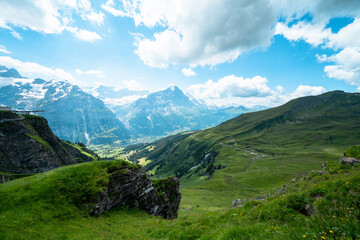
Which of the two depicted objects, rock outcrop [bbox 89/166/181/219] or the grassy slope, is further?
rock outcrop [bbox 89/166/181/219]

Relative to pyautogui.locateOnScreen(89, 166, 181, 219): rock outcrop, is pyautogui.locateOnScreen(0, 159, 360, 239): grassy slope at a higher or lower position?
higher

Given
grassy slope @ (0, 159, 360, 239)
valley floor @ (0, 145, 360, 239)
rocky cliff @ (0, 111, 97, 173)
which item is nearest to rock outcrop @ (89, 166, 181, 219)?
valley floor @ (0, 145, 360, 239)

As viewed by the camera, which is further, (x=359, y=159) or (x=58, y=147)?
(x=58, y=147)

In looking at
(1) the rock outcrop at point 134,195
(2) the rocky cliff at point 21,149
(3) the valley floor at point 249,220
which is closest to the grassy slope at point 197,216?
(3) the valley floor at point 249,220

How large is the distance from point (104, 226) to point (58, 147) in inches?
4428

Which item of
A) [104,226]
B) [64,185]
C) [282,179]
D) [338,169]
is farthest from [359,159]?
[282,179]

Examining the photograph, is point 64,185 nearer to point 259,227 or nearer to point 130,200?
point 130,200

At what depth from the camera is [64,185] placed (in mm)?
21953

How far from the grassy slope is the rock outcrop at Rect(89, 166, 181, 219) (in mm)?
1806

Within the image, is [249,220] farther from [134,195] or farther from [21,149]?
[21,149]

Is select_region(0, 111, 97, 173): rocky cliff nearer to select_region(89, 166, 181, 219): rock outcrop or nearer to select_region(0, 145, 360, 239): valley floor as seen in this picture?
select_region(89, 166, 181, 219): rock outcrop

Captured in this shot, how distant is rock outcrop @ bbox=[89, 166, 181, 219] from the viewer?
84.8ft

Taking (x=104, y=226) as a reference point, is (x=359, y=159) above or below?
above

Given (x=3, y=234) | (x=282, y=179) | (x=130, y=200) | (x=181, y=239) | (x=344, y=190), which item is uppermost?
(x=344, y=190)
